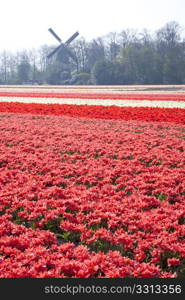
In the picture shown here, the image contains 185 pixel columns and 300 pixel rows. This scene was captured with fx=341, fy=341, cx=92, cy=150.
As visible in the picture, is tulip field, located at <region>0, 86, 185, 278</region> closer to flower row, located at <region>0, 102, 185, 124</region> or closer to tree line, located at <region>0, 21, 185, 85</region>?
flower row, located at <region>0, 102, 185, 124</region>

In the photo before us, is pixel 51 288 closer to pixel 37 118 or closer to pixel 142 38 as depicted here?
pixel 37 118

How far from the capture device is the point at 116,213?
688cm

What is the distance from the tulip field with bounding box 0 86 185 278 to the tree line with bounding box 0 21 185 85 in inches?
2773

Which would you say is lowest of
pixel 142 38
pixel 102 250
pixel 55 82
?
pixel 102 250

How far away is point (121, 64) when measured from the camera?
84375 mm

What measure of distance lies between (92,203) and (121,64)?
80.6 m

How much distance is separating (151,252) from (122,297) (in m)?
1.32

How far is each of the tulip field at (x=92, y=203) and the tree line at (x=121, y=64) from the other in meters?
70.4

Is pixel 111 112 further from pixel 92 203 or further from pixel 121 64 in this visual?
pixel 121 64

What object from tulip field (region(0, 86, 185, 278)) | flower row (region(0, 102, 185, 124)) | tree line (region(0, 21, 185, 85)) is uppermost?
tree line (region(0, 21, 185, 85))

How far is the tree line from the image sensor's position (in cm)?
8175

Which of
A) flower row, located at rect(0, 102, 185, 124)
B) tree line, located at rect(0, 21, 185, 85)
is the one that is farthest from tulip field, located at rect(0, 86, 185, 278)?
tree line, located at rect(0, 21, 185, 85)

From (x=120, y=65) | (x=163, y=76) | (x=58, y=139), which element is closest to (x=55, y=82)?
(x=120, y=65)

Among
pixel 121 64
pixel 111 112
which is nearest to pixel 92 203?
pixel 111 112
